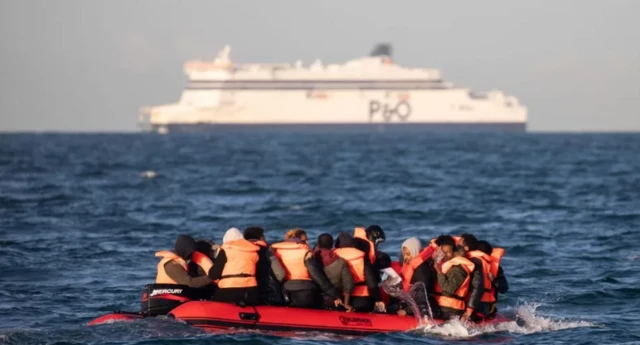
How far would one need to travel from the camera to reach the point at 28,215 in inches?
1350

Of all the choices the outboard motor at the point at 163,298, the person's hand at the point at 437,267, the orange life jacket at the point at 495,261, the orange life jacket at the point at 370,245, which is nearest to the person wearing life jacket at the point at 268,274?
the outboard motor at the point at 163,298

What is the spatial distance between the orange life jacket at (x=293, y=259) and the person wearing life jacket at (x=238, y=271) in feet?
1.46

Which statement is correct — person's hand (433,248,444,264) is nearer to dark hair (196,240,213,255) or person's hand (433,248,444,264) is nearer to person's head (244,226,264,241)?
person's head (244,226,264,241)

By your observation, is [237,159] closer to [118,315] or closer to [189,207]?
[189,207]

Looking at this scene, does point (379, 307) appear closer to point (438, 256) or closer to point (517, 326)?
point (438, 256)

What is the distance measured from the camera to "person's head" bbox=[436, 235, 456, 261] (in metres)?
15.4

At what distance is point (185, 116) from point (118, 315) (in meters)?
146

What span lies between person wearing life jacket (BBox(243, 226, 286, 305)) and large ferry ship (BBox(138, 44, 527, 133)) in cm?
13989

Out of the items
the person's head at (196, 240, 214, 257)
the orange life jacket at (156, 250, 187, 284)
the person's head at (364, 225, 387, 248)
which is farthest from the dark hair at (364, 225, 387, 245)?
the orange life jacket at (156, 250, 187, 284)

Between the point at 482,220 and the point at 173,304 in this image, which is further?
the point at 482,220

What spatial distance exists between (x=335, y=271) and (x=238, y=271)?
1.33 meters

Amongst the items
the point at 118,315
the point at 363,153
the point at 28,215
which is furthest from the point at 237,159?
the point at 118,315

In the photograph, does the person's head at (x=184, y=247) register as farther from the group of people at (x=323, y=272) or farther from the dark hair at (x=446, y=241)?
the dark hair at (x=446, y=241)

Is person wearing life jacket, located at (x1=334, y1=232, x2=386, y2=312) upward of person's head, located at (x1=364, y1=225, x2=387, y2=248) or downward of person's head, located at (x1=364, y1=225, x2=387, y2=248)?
downward
